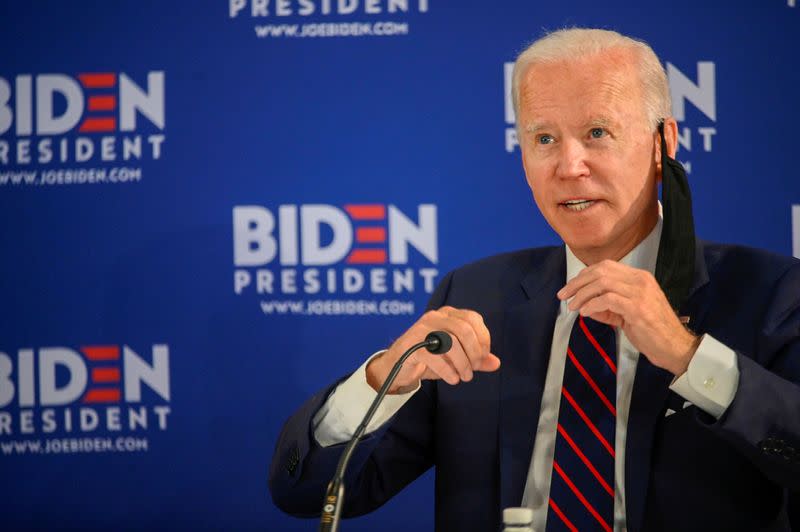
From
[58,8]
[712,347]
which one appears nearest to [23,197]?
[58,8]

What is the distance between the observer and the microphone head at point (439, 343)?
1.55 m

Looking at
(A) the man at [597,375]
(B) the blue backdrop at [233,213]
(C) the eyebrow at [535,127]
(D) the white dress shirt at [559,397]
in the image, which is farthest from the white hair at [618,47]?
(B) the blue backdrop at [233,213]

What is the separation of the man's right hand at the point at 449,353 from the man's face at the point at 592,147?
1.19ft

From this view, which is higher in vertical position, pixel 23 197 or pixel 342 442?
pixel 23 197

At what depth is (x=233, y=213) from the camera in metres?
2.85

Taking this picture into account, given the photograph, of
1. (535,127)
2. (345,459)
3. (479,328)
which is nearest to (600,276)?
(479,328)

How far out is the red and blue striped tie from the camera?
1.75m

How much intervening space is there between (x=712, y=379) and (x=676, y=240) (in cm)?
37

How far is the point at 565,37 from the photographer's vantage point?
1.93 metres

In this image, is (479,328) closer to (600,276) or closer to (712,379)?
(600,276)

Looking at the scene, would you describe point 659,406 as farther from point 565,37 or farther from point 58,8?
point 58,8

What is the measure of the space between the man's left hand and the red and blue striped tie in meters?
0.23

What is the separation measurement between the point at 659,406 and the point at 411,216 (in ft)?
4.03

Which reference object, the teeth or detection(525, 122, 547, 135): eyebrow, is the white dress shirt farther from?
detection(525, 122, 547, 135): eyebrow
